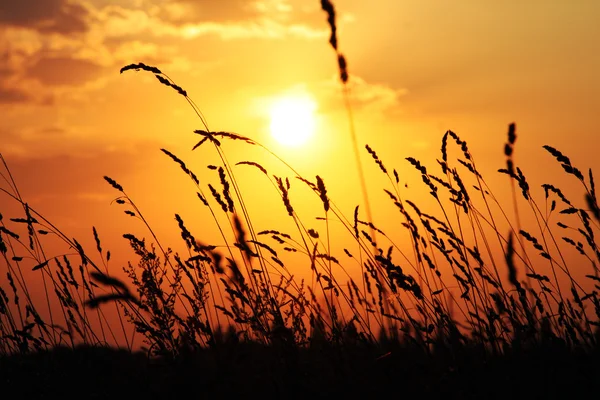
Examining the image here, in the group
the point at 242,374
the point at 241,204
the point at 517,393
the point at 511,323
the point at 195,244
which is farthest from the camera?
the point at 241,204

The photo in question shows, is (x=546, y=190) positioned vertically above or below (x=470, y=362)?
above

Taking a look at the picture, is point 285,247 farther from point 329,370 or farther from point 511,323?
point 511,323

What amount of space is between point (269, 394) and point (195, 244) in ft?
3.81

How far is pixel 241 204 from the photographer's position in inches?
158

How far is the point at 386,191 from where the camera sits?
3846 mm

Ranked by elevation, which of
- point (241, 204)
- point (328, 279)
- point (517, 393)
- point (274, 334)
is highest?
point (241, 204)

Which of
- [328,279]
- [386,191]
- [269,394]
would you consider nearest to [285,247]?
[328,279]

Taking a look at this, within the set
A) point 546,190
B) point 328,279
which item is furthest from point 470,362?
point 546,190

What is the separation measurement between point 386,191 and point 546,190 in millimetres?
883

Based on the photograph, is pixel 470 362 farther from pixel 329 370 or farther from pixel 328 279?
pixel 328 279

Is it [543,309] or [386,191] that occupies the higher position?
[386,191]

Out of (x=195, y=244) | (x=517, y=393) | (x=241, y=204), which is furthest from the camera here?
(x=241, y=204)

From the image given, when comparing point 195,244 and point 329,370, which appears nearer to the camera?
point 329,370

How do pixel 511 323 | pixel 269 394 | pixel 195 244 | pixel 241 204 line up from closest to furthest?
pixel 269 394 < pixel 511 323 < pixel 195 244 < pixel 241 204
